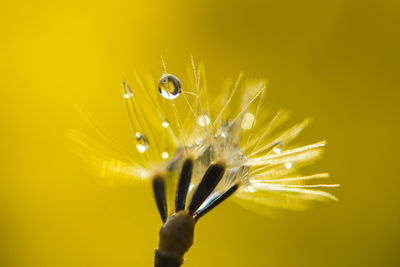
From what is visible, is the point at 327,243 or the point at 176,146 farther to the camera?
the point at 327,243

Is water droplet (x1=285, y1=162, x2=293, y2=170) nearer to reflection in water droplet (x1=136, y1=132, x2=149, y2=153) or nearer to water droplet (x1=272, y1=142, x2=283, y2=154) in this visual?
water droplet (x1=272, y1=142, x2=283, y2=154)

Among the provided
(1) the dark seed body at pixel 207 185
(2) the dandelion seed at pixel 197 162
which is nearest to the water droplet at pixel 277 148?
(2) the dandelion seed at pixel 197 162

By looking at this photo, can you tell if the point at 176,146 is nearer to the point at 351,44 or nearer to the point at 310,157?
the point at 310,157

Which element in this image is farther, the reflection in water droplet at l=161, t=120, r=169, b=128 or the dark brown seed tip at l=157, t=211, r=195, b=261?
the reflection in water droplet at l=161, t=120, r=169, b=128

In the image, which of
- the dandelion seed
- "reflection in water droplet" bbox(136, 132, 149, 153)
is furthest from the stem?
"reflection in water droplet" bbox(136, 132, 149, 153)

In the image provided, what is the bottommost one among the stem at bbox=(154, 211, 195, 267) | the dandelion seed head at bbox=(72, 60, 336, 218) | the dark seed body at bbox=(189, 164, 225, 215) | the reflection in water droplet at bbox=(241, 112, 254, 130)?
the stem at bbox=(154, 211, 195, 267)

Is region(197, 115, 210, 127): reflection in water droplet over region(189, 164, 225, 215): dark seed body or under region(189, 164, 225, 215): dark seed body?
over

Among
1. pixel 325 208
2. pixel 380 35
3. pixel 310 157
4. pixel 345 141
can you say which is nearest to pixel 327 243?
pixel 325 208

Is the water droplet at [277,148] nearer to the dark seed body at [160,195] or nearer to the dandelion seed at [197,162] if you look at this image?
the dandelion seed at [197,162]

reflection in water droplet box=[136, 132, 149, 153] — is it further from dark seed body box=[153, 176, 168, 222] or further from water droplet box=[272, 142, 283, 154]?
water droplet box=[272, 142, 283, 154]
